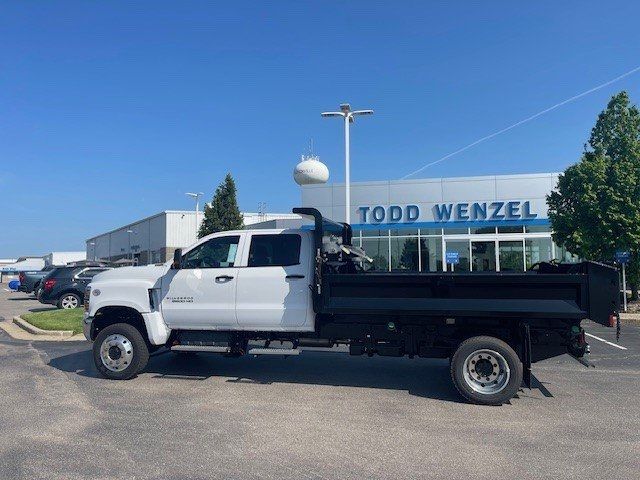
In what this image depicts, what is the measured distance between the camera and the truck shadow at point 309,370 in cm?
732

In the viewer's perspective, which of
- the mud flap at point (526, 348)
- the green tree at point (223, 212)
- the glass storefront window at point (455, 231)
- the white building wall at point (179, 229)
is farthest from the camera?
the white building wall at point (179, 229)

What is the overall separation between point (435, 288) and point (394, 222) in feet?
67.4

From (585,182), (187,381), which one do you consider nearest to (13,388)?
(187,381)

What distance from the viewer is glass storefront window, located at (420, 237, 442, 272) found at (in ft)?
88.1

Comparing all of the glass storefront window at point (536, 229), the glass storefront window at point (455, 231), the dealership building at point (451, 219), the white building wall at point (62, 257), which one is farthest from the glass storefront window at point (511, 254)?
the white building wall at point (62, 257)

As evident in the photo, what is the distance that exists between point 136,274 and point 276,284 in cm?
227

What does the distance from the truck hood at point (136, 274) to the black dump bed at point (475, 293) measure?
2.37 metres

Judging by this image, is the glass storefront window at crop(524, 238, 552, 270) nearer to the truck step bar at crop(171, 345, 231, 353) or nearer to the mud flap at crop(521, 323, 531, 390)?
the mud flap at crop(521, 323, 531, 390)

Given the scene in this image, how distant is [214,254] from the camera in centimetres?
753

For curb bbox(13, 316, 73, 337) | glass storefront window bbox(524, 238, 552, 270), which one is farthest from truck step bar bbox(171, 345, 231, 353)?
glass storefront window bbox(524, 238, 552, 270)

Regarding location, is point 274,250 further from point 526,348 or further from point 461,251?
point 461,251

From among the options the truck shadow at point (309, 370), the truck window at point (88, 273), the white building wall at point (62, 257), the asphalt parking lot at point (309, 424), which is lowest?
the asphalt parking lot at point (309, 424)

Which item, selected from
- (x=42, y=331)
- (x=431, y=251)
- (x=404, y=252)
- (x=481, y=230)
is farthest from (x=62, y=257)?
(x=42, y=331)

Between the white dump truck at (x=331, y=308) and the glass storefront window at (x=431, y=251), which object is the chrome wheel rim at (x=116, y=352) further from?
the glass storefront window at (x=431, y=251)
